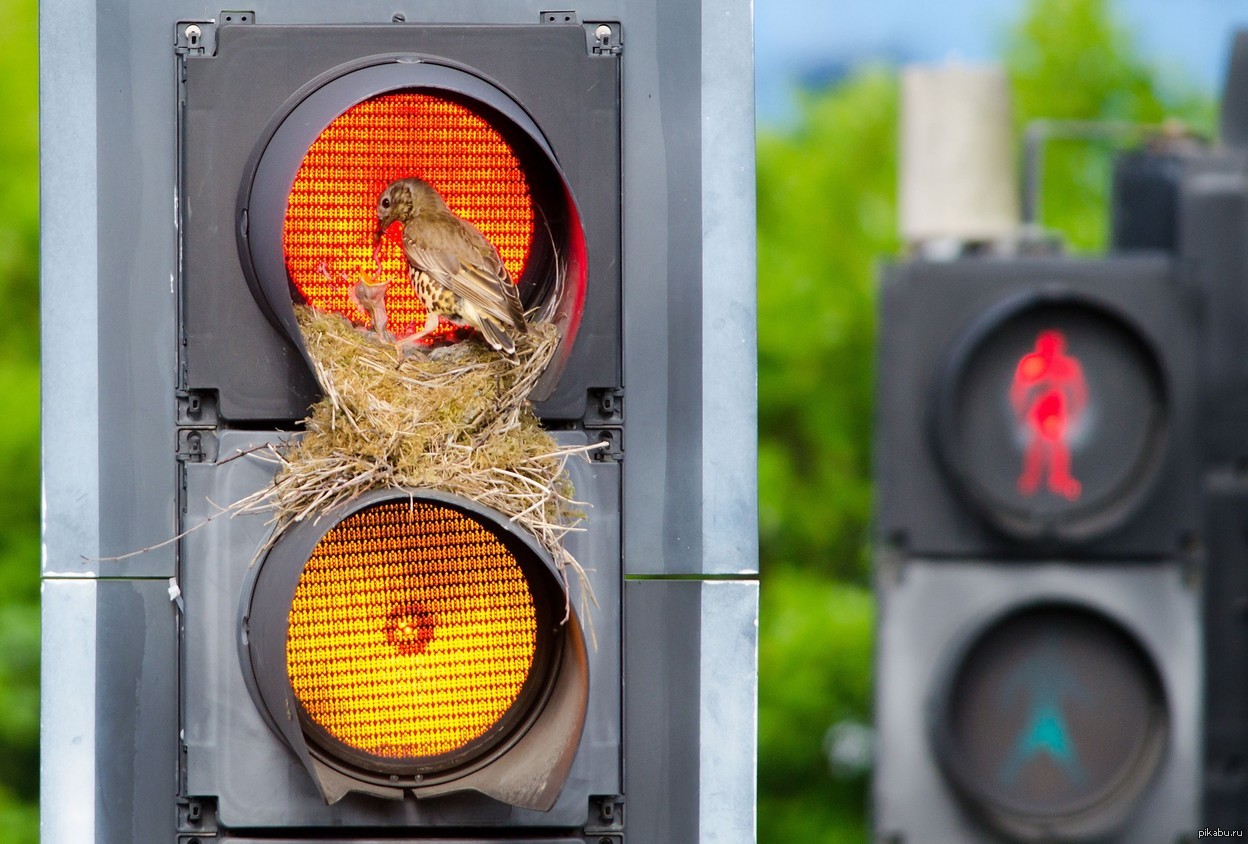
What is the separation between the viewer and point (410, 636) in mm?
3285

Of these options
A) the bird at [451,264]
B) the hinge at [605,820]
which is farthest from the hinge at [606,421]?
the hinge at [605,820]

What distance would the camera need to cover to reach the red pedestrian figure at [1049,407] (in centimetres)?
471

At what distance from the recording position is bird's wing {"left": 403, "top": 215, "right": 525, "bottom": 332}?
328 cm

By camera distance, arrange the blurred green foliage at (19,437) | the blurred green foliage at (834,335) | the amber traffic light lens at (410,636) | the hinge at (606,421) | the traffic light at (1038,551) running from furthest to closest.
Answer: the blurred green foliage at (834,335) < the blurred green foliage at (19,437) < the traffic light at (1038,551) < the hinge at (606,421) < the amber traffic light lens at (410,636)

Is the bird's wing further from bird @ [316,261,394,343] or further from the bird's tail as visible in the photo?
bird @ [316,261,394,343]

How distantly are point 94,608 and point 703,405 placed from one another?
1.33 meters

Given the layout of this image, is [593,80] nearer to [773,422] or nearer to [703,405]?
[703,405]

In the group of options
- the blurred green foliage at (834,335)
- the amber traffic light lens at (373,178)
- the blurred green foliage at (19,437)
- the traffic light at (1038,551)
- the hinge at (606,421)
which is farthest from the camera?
the blurred green foliage at (834,335)

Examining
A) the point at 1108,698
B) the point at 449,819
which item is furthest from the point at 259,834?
the point at 1108,698

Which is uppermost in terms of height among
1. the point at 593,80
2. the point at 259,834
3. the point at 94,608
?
the point at 593,80

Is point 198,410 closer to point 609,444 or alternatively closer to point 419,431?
point 419,431

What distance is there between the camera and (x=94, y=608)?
3674 millimetres

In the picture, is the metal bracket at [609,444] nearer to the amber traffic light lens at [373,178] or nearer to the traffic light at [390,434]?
the traffic light at [390,434]

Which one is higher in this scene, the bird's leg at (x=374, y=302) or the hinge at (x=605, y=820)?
the bird's leg at (x=374, y=302)
